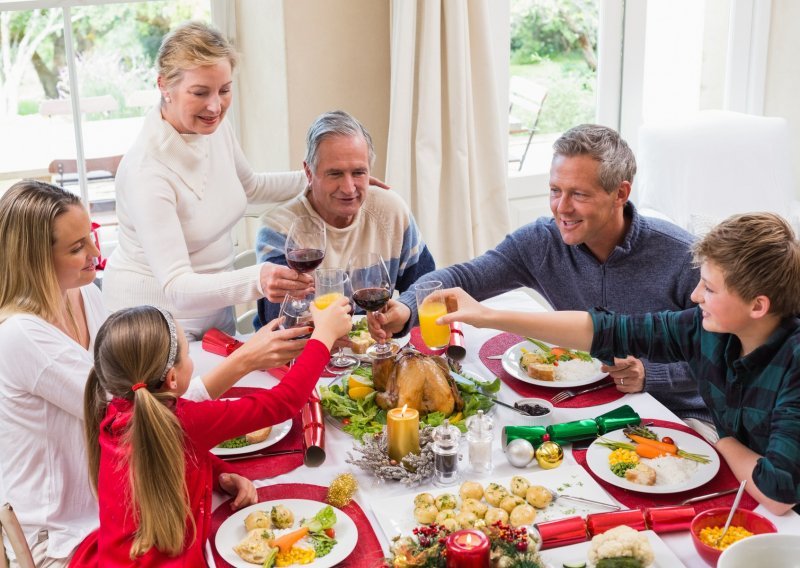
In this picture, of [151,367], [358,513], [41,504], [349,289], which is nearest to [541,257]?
[349,289]

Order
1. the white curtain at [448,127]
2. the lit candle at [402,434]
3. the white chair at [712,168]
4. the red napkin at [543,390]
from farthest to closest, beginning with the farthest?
the white chair at [712,168] < the white curtain at [448,127] < the red napkin at [543,390] < the lit candle at [402,434]

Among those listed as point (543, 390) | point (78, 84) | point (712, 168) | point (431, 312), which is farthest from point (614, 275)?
point (78, 84)

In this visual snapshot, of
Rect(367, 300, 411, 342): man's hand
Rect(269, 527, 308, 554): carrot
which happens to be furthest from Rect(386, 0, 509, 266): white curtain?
Rect(269, 527, 308, 554): carrot

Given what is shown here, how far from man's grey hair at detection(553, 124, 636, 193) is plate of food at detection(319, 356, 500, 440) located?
64cm

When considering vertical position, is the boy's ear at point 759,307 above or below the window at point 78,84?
below

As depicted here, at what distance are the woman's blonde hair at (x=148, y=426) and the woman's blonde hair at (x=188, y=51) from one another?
0.98 m

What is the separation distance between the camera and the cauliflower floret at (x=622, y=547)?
1355mm

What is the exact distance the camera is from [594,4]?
164 inches

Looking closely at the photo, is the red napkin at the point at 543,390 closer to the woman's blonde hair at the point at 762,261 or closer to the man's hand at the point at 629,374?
the man's hand at the point at 629,374

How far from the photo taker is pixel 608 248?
2.34m

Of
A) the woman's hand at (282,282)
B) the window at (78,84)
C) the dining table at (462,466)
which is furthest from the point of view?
the window at (78,84)

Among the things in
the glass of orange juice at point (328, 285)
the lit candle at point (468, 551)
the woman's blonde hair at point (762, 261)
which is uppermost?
the woman's blonde hair at point (762, 261)

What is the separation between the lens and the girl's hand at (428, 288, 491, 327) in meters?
2.00

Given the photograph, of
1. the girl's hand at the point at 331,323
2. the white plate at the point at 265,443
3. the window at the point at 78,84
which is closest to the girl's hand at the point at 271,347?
the girl's hand at the point at 331,323
